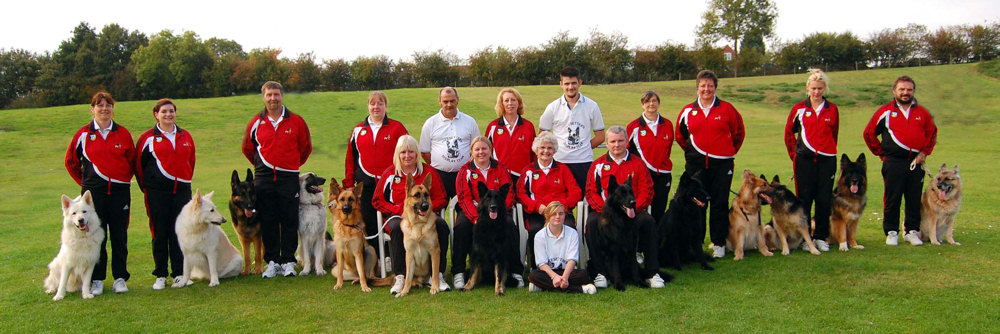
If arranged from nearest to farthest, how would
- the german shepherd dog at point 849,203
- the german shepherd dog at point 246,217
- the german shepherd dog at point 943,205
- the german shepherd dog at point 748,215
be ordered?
1. the german shepherd dog at point 246,217
2. the german shepherd dog at point 748,215
3. the german shepherd dog at point 849,203
4. the german shepherd dog at point 943,205

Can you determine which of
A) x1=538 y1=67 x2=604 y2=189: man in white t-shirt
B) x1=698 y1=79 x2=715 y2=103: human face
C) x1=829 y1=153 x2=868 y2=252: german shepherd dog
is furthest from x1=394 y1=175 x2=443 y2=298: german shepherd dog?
x1=829 y1=153 x2=868 y2=252: german shepherd dog

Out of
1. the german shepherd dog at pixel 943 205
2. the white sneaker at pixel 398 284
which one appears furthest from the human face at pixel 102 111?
the german shepherd dog at pixel 943 205

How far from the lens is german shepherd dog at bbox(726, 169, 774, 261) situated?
5645 millimetres

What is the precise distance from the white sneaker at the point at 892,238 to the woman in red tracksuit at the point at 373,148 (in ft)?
16.7

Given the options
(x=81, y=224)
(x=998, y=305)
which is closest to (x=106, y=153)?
(x=81, y=224)

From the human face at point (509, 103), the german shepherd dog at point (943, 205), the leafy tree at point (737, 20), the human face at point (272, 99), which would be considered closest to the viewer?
the human face at point (272, 99)

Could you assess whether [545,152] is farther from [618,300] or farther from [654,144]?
[618,300]

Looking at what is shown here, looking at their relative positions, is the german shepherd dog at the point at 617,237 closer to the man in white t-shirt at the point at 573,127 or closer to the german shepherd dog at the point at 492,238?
the german shepherd dog at the point at 492,238

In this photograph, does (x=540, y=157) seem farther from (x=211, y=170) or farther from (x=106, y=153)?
(x=211, y=170)

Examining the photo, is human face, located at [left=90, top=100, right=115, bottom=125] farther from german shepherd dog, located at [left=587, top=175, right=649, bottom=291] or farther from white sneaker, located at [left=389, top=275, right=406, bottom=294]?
german shepherd dog, located at [left=587, top=175, right=649, bottom=291]

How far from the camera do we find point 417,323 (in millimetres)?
3992

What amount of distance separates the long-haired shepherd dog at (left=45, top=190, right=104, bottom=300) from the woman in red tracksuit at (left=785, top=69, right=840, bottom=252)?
6.29m

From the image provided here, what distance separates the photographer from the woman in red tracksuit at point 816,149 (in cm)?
571

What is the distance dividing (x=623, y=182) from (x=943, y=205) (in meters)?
3.64
